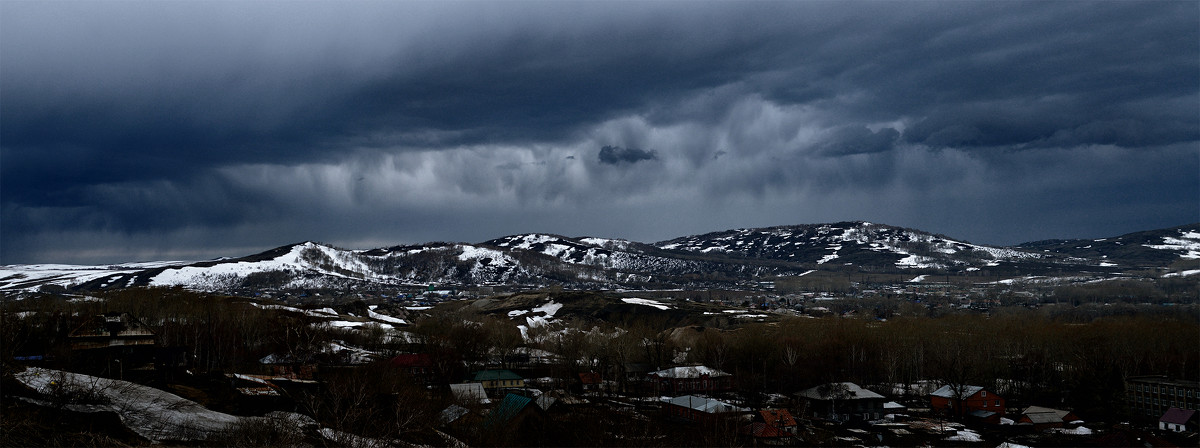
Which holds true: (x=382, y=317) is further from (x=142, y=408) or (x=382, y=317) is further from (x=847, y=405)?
(x=142, y=408)

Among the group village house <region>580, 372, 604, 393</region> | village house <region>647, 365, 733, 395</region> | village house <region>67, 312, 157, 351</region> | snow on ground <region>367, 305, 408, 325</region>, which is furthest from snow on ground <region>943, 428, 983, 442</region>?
snow on ground <region>367, 305, 408, 325</region>

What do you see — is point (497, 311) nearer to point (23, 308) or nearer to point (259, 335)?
point (259, 335)

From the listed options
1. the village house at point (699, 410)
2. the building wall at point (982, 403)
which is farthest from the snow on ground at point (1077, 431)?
the village house at point (699, 410)

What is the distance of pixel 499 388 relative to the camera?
7881cm

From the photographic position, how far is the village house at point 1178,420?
59.4 metres

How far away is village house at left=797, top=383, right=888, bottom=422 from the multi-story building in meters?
23.9

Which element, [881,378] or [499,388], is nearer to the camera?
[499,388]

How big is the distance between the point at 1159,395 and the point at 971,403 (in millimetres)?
16968

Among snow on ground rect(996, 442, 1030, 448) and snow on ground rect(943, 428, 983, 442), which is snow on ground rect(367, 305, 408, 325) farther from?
snow on ground rect(996, 442, 1030, 448)

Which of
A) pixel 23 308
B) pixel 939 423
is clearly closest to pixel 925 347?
pixel 939 423

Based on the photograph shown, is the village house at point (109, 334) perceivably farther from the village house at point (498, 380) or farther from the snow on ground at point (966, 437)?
the snow on ground at point (966, 437)

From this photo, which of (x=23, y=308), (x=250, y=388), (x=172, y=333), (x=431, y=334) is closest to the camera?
(x=250, y=388)

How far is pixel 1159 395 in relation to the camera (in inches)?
2689

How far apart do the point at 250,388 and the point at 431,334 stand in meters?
67.4
